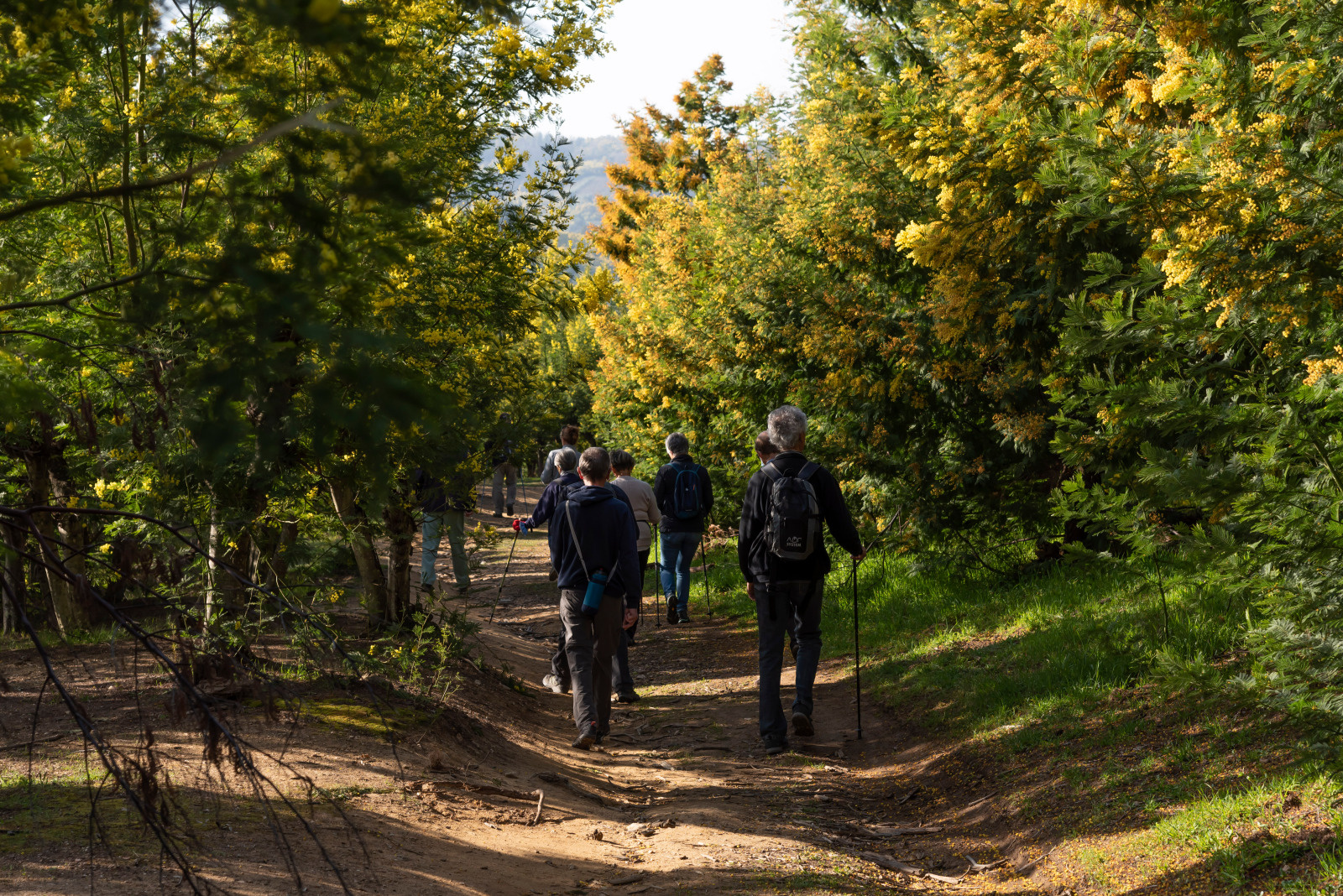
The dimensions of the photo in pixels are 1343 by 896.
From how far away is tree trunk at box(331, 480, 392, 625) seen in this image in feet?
23.3

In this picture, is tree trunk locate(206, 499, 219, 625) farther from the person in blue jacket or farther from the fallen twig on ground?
the person in blue jacket

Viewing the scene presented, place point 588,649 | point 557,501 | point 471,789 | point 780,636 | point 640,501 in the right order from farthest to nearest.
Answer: point 640,501
point 557,501
point 588,649
point 780,636
point 471,789

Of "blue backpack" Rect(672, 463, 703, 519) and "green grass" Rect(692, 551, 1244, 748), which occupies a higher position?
"blue backpack" Rect(672, 463, 703, 519)

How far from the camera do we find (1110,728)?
583cm

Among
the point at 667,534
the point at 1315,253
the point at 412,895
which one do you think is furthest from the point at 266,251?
the point at 667,534

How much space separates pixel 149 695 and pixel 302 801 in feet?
6.47

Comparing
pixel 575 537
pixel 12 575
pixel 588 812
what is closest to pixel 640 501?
pixel 575 537

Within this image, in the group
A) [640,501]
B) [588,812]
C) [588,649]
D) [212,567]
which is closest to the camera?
[588,812]

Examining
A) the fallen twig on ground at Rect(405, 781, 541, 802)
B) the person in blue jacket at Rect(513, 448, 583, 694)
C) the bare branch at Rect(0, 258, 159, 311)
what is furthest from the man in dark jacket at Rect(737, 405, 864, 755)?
the bare branch at Rect(0, 258, 159, 311)

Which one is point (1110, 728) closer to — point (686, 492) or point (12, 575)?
point (12, 575)

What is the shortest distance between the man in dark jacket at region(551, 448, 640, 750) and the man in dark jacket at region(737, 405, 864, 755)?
0.89 metres

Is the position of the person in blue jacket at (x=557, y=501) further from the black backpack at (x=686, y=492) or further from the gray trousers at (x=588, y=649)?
the black backpack at (x=686, y=492)

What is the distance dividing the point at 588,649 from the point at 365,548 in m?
1.93

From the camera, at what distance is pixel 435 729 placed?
257 inches
